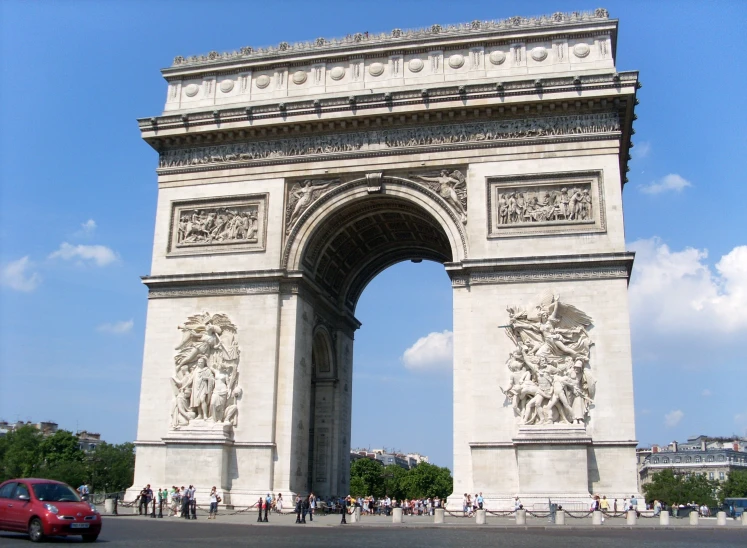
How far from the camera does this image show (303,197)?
30203mm

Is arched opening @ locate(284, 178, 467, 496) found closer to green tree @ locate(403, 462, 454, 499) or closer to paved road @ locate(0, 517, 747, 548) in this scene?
paved road @ locate(0, 517, 747, 548)

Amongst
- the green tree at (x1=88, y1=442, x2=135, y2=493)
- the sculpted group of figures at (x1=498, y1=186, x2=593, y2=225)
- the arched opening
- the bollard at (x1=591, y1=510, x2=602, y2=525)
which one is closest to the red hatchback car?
the bollard at (x1=591, y1=510, x2=602, y2=525)

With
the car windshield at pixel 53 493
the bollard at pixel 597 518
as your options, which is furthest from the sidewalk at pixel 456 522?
the car windshield at pixel 53 493

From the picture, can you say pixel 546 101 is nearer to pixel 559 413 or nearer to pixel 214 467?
pixel 559 413

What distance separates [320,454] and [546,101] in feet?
54.6

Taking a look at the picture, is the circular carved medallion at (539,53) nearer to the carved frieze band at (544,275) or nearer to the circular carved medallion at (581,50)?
the circular carved medallion at (581,50)

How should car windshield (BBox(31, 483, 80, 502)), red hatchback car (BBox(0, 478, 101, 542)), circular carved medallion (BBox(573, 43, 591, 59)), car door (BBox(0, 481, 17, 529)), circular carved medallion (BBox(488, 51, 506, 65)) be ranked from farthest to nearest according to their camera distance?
circular carved medallion (BBox(488, 51, 506, 65))
circular carved medallion (BBox(573, 43, 591, 59))
car door (BBox(0, 481, 17, 529))
car windshield (BBox(31, 483, 80, 502))
red hatchback car (BBox(0, 478, 101, 542))

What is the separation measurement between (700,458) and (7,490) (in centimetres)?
11938

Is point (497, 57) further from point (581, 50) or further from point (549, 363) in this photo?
point (549, 363)

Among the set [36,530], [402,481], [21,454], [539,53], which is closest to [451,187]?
[539,53]

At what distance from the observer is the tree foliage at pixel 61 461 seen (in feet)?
242

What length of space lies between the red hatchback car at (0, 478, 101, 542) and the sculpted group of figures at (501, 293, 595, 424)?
14.6 metres

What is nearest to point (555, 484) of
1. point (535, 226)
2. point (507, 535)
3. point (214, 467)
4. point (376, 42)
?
point (507, 535)

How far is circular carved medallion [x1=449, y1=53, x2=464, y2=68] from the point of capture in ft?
98.3
